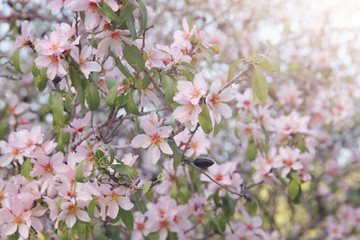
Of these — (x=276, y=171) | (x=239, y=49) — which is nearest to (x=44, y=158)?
(x=276, y=171)

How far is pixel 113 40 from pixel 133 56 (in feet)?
0.26

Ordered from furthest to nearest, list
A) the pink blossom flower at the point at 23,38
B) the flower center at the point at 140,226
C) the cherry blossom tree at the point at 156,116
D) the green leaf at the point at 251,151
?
the green leaf at the point at 251,151 < the flower center at the point at 140,226 < the pink blossom flower at the point at 23,38 < the cherry blossom tree at the point at 156,116

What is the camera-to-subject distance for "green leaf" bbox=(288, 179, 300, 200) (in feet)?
5.32

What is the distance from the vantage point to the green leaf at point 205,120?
3.38ft

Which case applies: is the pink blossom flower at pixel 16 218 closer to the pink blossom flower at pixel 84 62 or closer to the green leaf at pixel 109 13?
the pink blossom flower at pixel 84 62

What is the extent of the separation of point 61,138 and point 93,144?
213mm

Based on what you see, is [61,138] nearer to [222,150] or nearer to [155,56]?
[155,56]

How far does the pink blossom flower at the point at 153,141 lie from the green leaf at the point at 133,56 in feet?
0.67

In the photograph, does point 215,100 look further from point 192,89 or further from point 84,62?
point 84,62

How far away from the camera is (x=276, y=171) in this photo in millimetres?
1839

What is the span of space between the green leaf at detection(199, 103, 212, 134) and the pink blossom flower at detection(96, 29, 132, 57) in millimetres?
289

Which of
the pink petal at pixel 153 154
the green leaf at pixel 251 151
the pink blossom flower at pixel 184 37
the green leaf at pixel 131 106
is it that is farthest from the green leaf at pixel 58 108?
the green leaf at pixel 251 151

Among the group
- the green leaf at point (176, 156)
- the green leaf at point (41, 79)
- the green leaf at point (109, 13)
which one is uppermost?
the green leaf at point (109, 13)

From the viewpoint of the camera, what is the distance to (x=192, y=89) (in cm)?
107
